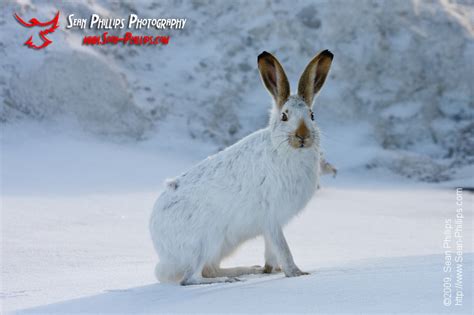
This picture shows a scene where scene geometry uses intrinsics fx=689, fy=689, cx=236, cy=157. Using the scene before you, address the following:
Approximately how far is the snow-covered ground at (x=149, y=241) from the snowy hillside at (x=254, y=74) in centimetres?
40

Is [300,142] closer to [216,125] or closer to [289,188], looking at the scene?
[289,188]

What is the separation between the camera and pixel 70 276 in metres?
4.38

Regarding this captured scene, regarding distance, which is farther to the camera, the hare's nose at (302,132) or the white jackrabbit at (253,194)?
the white jackrabbit at (253,194)

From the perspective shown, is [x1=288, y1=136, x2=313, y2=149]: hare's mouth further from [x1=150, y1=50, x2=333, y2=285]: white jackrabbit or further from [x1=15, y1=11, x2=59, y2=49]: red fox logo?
[x1=15, y1=11, x2=59, y2=49]: red fox logo

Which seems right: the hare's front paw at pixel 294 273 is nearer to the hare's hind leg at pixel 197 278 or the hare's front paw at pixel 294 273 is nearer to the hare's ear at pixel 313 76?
the hare's hind leg at pixel 197 278

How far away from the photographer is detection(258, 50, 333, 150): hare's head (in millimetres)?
3639

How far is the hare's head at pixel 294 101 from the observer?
3.64m

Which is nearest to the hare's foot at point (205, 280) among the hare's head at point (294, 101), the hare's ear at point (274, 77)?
the hare's head at point (294, 101)

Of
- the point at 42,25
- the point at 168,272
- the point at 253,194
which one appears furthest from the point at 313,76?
the point at 42,25

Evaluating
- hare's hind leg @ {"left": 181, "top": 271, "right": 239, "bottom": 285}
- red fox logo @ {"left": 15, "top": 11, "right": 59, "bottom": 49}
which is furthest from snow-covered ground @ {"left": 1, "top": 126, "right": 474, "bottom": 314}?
red fox logo @ {"left": 15, "top": 11, "right": 59, "bottom": 49}

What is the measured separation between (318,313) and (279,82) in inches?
59.8

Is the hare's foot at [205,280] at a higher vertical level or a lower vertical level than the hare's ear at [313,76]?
lower

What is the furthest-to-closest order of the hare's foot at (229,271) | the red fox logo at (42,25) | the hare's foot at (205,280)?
the red fox logo at (42,25), the hare's foot at (229,271), the hare's foot at (205,280)

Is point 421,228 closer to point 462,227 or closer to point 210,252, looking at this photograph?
point 462,227
